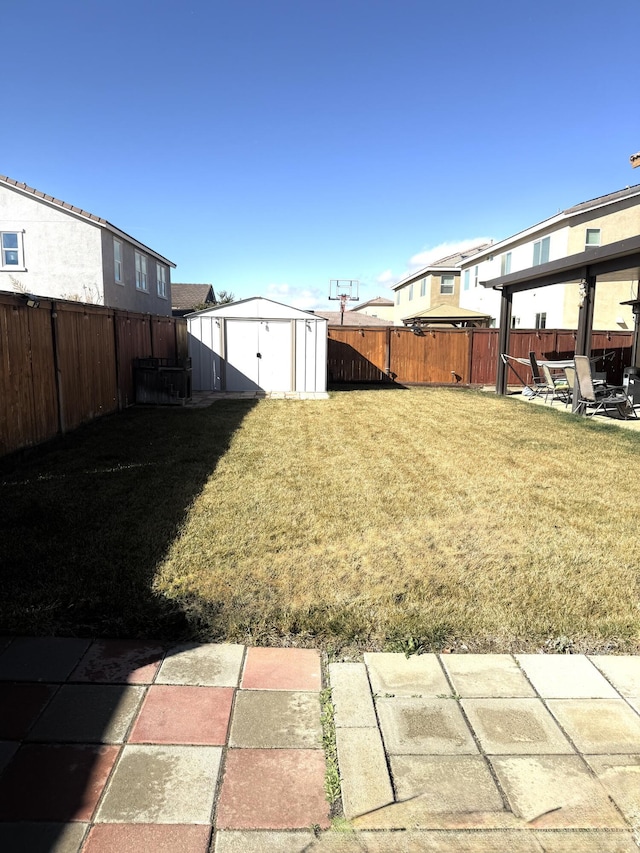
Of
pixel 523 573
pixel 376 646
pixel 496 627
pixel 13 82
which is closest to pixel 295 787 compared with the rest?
pixel 376 646

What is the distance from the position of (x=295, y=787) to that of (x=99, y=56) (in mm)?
13987

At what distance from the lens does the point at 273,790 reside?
1.88m

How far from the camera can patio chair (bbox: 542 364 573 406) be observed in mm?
13211

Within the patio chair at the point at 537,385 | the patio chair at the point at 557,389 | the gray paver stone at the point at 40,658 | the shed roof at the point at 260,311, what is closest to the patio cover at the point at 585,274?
the patio chair at the point at 537,385

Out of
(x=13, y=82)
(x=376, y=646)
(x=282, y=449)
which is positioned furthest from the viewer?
(x=13, y=82)

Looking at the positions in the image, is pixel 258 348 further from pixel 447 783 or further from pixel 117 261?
pixel 447 783

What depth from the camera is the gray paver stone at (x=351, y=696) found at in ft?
7.41

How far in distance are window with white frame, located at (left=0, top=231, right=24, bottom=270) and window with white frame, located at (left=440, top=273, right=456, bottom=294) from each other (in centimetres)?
2223

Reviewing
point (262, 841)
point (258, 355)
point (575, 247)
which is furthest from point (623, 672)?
point (575, 247)

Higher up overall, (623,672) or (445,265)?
(445,265)

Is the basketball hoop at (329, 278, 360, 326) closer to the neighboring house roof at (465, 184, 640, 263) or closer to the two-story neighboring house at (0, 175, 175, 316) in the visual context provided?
the neighboring house roof at (465, 184, 640, 263)

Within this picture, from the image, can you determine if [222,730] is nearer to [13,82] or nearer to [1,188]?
[13,82]

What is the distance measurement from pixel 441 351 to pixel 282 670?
16.7m

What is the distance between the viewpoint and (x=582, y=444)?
326 inches
